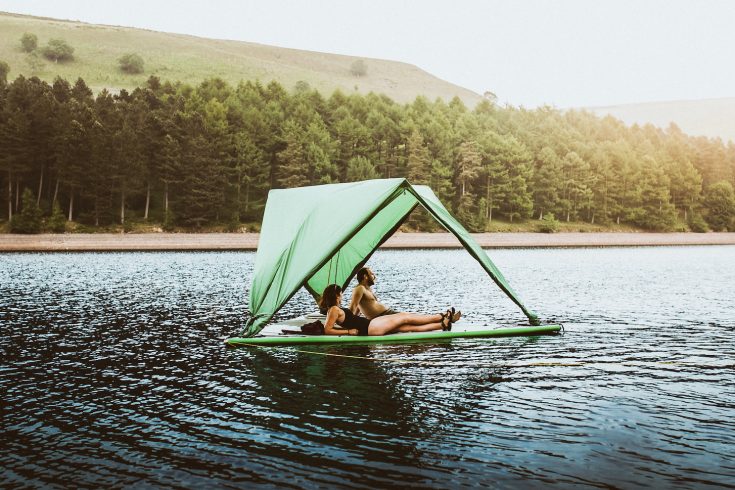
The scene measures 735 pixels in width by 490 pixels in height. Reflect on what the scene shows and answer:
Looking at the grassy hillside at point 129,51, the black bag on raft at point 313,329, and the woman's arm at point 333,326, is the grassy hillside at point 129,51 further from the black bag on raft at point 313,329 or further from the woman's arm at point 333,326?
the woman's arm at point 333,326

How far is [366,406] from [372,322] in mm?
5377

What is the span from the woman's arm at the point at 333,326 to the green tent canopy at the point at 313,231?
3.99 ft

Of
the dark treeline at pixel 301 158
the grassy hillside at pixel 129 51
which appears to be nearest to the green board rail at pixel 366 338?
the dark treeline at pixel 301 158

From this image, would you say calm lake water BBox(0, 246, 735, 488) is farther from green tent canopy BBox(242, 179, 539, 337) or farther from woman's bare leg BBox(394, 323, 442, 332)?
green tent canopy BBox(242, 179, 539, 337)

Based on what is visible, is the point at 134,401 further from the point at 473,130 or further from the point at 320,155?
the point at 473,130

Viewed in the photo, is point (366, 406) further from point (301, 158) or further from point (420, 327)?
point (301, 158)

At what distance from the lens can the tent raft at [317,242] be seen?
15477 mm

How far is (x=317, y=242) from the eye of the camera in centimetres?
1588

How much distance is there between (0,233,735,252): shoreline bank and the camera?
65562 millimetres

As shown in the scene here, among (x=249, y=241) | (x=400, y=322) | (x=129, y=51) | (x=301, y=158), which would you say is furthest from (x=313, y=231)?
(x=129, y=51)

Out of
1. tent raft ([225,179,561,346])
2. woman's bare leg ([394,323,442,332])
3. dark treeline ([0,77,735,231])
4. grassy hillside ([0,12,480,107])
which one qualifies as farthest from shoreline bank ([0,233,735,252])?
grassy hillside ([0,12,480,107])

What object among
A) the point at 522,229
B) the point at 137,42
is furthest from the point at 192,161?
the point at 137,42

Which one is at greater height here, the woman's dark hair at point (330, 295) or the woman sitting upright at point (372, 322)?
the woman's dark hair at point (330, 295)

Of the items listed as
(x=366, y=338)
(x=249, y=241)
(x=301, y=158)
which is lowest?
(x=366, y=338)
